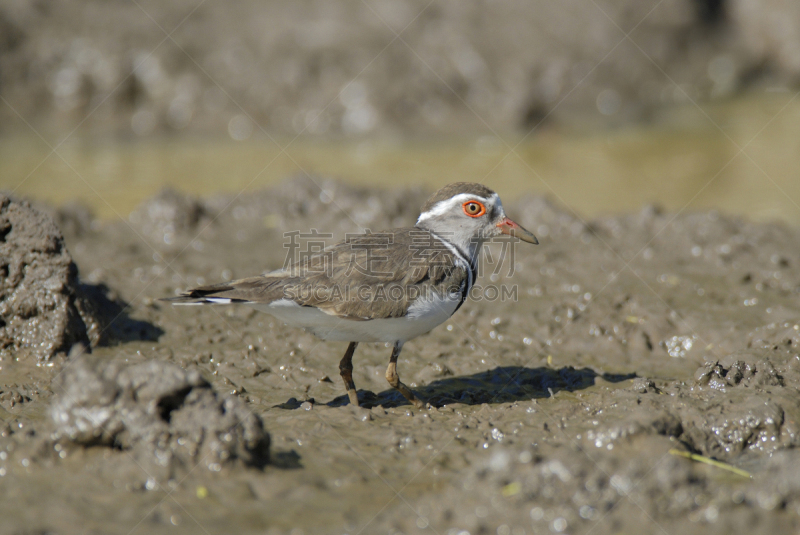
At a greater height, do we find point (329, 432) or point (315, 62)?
point (315, 62)

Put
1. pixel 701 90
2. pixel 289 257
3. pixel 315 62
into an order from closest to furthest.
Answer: pixel 289 257 → pixel 315 62 → pixel 701 90

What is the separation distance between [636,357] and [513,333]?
109 cm

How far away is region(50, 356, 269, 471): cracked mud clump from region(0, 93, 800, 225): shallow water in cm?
667

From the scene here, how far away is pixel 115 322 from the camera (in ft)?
20.0

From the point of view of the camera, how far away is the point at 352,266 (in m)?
5.06

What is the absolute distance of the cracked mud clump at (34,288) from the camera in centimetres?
552

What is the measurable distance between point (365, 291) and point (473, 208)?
4.18 feet

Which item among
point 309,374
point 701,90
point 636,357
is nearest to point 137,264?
point 309,374

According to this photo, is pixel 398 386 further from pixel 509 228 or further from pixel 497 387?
pixel 509 228

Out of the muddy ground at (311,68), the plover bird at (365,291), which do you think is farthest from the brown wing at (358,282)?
Result: the muddy ground at (311,68)

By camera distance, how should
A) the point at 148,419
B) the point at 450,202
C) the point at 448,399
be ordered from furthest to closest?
the point at 450,202, the point at 448,399, the point at 148,419

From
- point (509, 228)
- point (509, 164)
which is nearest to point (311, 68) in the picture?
point (509, 164)

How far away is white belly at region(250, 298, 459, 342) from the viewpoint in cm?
495

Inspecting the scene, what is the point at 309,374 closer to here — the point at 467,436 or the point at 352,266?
the point at 352,266
